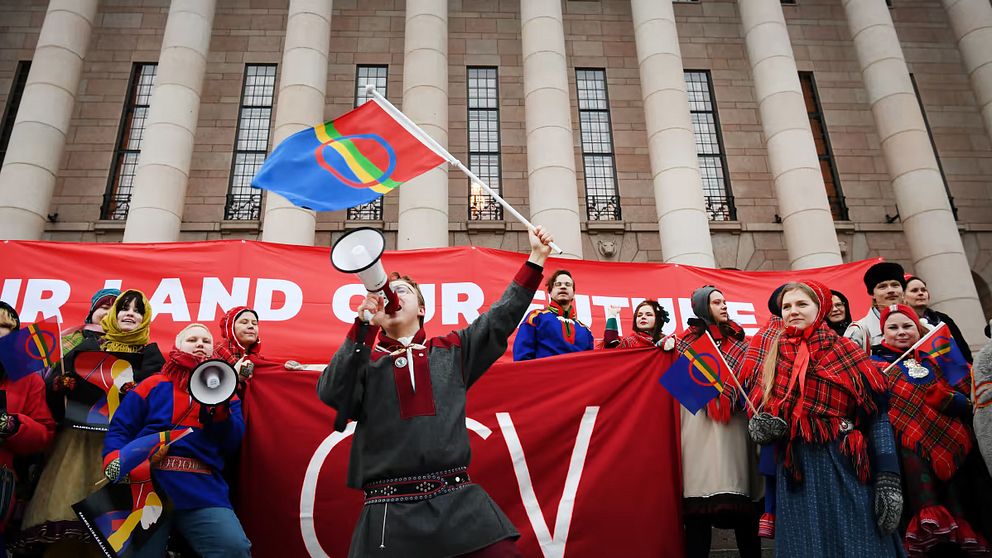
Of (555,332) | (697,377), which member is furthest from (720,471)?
(555,332)

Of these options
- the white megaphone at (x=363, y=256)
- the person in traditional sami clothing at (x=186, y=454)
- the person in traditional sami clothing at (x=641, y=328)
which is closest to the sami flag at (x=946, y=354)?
the person in traditional sami clothing at (x=641, y=328)

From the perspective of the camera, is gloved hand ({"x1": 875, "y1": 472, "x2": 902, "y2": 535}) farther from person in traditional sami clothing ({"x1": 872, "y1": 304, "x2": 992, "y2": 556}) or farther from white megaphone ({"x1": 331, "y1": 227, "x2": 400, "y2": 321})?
white megaphone ({"x1": 331, "y1": 227, "x2": 400, "y2": 321})

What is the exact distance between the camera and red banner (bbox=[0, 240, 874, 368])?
773cm

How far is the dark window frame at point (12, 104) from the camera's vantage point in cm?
1784

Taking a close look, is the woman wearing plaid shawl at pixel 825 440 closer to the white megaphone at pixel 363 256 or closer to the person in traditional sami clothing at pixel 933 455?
the person in traditional sami clothing at pixel 933 455

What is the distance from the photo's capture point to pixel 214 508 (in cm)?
378

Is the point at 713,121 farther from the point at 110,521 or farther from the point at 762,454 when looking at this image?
the point at 110,521

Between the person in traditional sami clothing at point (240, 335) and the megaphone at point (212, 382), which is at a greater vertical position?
the person in traditional sami clothing at point (240, 335)

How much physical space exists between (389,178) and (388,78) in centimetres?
1528

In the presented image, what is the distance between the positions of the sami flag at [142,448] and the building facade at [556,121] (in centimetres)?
936

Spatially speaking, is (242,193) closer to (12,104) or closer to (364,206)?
(364,206)

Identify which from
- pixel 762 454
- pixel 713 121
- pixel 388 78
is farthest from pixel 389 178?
pixel 713 121

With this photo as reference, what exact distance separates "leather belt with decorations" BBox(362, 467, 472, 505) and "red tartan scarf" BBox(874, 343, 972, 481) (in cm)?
295

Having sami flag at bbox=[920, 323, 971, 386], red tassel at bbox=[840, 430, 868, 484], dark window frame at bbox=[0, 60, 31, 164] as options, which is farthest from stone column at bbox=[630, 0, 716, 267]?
dark window frame at bbox=[0, 60, 31, 164]
